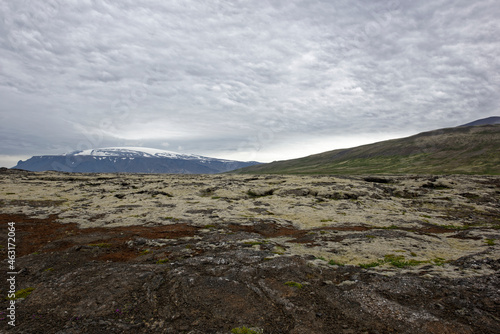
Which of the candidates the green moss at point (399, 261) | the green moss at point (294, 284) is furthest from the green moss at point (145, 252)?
the green moss at point (399, 261)

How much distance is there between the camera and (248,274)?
802 inches

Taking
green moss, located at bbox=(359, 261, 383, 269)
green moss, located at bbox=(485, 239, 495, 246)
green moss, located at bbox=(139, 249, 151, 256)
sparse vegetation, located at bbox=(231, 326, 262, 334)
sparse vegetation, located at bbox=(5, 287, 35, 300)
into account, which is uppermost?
sparse vegetation, located at bbox=(5, 287, 35, 300)

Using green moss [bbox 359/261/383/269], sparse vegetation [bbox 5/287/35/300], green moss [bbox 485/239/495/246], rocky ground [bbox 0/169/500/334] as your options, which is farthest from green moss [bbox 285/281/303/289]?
green moss [bbox 485/239/495/246]

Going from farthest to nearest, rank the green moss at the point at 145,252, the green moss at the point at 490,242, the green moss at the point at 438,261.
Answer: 1. the green moss at the point at 490,242
2. the green moss at the point at 145,252
3. the green moss at the point at 438,261

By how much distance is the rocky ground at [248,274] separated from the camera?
46.9 feet

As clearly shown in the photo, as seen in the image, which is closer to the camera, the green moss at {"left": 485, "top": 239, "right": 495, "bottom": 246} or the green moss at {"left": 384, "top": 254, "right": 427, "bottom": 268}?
the green moss at {"left": 384, "top": 254, "right": 427, "bottom": 268}

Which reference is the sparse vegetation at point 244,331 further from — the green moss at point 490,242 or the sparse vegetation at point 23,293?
the green moss at point 490,242

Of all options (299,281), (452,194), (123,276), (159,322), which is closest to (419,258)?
(299,281)

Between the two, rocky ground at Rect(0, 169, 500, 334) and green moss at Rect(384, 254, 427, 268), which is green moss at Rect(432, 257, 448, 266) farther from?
green moss at Rect(384, 254, 427, 268)

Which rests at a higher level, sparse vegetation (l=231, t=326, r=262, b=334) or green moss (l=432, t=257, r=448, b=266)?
sparse vegetation (l=231, t=326, r=262, b=334)

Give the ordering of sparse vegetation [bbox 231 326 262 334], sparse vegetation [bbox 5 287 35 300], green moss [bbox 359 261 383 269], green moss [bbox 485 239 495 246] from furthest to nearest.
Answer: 1. green moss [bbox 485 239 495 246]
2. green moss [bbox 359 261 383 269]
3. sparse vegetation [bbox 5 287 35 300]
4. sparse vegetation [bbox 231 326 262 334]

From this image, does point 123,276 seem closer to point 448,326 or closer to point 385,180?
point 448,326

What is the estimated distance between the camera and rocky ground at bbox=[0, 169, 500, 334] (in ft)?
46.9

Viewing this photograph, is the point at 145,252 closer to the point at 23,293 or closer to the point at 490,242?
the point at 23,293
